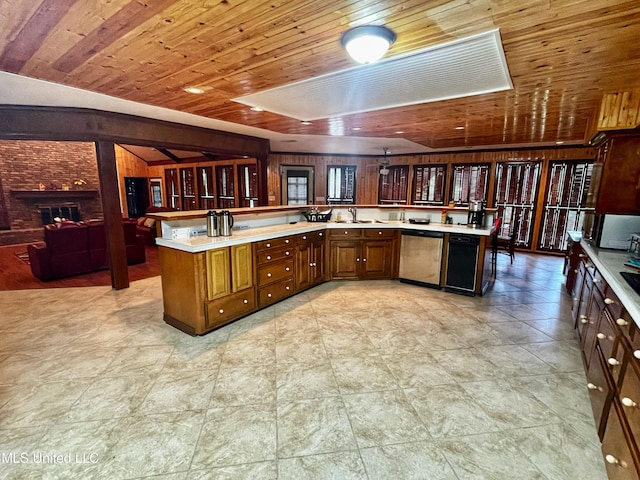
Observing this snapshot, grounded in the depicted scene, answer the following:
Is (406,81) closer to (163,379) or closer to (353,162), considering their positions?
(163,379)

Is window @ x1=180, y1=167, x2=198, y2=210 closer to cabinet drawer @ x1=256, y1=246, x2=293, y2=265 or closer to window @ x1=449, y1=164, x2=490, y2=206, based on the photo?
cabinet drawer @ x1=256, y1=246, x2=293, y2=265

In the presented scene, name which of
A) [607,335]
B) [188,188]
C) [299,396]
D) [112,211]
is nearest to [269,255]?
[299,396]

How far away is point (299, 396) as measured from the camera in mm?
2234

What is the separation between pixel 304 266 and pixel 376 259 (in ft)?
4.10

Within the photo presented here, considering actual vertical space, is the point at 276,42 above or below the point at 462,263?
above

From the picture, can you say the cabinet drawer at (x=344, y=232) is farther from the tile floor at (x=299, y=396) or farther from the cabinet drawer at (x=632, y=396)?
the cabinet drawer at (x=632, y=396)

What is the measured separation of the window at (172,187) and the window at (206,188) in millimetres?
1034

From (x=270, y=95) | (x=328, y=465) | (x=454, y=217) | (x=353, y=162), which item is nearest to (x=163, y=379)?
(x=328, y=465)

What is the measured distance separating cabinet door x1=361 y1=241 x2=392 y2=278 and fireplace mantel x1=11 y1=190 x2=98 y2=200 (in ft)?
26.9

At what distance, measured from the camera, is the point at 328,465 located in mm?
1688

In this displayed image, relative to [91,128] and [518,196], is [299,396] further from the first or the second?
[518,196]

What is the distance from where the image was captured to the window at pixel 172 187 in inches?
387

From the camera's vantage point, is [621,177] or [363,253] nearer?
[621,177]

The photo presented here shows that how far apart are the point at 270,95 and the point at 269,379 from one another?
109 inches
